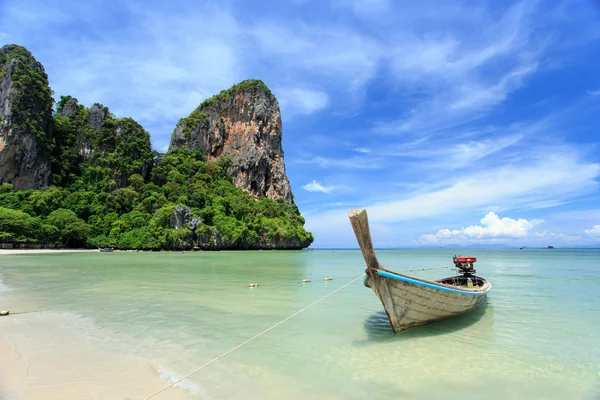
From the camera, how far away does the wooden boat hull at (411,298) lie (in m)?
6.25

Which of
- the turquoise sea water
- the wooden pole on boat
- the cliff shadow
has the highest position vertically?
the wooden pole on boat

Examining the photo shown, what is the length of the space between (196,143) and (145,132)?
14.7 meters

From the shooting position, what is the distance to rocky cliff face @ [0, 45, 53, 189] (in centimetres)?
5201

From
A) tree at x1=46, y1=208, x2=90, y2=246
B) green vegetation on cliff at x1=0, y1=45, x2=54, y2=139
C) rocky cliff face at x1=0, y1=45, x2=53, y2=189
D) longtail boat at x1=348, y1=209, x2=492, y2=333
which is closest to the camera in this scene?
longtail boat at x1=348, y1=209, x2=492, y2=333

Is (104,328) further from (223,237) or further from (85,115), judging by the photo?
(85,115)

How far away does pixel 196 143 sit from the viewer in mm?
84000

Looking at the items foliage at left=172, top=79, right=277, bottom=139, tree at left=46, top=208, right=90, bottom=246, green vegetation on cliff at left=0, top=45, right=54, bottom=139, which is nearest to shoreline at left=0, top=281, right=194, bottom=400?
tree at left=46, top=208, right=90, bottom=246

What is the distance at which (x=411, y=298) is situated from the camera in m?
6.50

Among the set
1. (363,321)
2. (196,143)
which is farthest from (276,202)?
(363,321)

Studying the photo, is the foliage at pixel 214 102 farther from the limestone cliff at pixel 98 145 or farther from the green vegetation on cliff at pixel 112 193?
the limestone cliff at pixel 98 145

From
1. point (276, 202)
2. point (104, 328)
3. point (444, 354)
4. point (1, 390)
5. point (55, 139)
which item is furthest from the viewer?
point (276, 202)

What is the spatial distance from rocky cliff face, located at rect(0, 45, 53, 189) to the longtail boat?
6467 centimetres

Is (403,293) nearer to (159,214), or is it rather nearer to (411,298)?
(411,298)

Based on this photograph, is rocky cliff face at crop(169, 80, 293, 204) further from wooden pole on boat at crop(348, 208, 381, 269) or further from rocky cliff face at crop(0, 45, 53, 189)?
wooden pole on boat at crop(348, 208, 381, 269)
